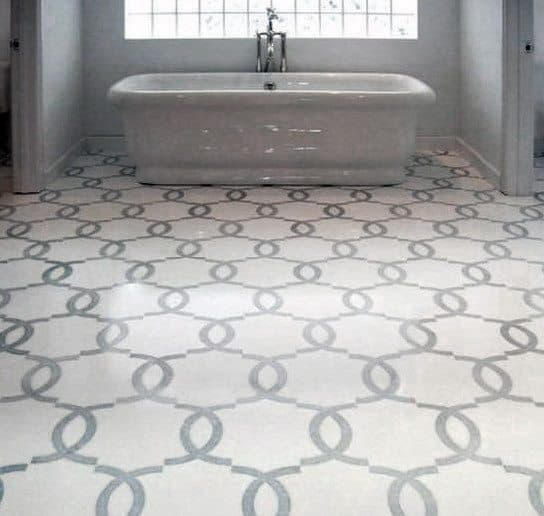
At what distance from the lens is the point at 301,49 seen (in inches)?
179

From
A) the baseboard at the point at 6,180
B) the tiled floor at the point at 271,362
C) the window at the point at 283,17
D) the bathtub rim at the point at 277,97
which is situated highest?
the window at the point at 283,17

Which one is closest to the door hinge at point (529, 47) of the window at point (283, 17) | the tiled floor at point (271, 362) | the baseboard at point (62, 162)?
the tiled floor at point (271, 362)

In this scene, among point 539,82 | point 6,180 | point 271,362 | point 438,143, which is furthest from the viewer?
point 438,143

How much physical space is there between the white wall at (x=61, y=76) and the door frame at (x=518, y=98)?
251cm

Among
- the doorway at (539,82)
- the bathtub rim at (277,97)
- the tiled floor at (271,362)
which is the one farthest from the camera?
the doorway at (539,82)

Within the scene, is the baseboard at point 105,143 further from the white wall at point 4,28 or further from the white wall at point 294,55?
the white wall at point 4,28

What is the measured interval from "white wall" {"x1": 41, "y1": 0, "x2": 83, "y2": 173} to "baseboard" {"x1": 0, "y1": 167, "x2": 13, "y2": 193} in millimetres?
239

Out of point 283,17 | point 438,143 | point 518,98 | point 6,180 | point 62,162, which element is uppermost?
point 283,17

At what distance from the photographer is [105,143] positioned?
463 cm

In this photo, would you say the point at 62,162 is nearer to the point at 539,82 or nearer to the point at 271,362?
the point at 271,362

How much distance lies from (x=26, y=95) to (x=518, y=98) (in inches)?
100

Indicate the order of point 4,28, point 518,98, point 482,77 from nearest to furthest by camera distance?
point 518,98 < point 482,77 < point 4,28

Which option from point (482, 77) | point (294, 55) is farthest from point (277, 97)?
point (482, 77)

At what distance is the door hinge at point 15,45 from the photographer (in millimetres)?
3260
